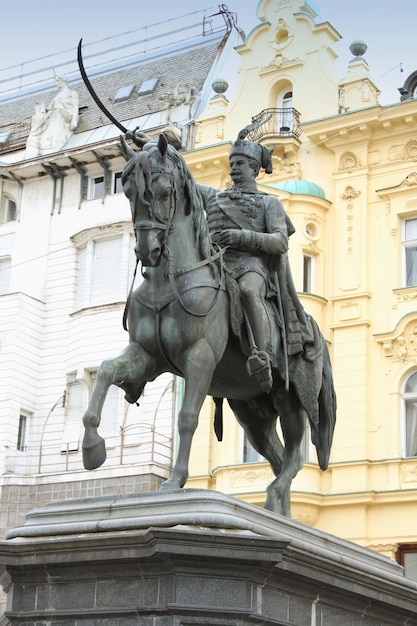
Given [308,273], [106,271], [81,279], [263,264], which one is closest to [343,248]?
[308,273]

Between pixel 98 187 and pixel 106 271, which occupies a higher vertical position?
pixel 98 187

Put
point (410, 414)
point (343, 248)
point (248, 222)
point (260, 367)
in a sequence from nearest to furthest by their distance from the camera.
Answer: point (260, 367) < point (248, 222) < point (410, 414) < point (343, 248)

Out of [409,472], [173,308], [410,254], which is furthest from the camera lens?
[410,254]

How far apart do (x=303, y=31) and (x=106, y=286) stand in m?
9.01

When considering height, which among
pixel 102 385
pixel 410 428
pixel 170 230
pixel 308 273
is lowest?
pixel 102 385

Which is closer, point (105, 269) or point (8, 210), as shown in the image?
point (105, 269)

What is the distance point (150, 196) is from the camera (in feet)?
29.2

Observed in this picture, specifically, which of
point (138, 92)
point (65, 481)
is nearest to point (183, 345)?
point (65, 481)

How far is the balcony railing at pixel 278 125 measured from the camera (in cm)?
3128

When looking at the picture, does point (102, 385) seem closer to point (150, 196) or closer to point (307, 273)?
point (150, 196)

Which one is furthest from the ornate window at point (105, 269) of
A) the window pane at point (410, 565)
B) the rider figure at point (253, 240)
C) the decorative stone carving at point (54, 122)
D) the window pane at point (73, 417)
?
the rider figure at point (253, 240)

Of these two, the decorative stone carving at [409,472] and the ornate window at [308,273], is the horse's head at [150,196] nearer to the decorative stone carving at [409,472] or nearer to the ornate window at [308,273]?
the decorative stone carving at [409,472]

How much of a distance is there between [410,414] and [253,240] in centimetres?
1870

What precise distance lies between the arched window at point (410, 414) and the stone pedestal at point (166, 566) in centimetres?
1880
